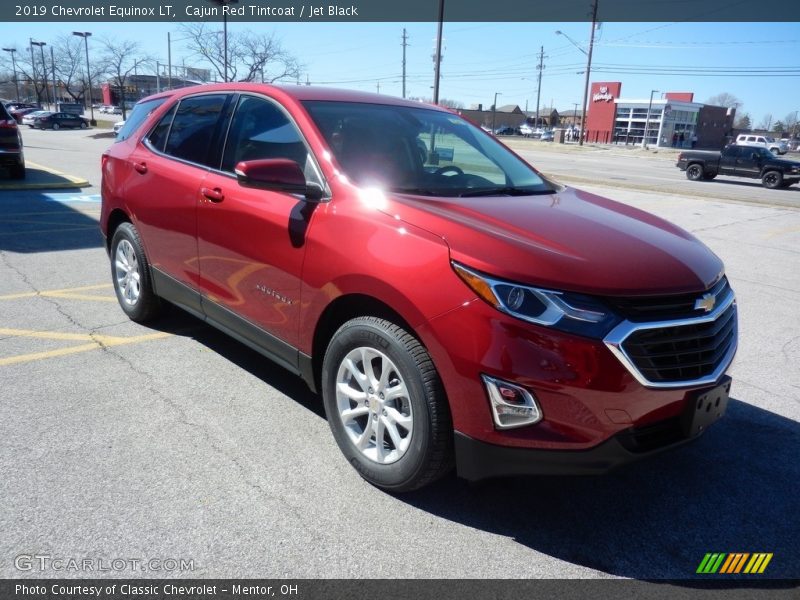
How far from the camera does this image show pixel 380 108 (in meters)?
3.87

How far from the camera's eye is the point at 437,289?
97.5 inches

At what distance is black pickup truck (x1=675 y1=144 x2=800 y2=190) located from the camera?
23266mm

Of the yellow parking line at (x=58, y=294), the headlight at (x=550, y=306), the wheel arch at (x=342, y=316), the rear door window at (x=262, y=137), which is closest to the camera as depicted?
the headlight at (x=550, y=306)

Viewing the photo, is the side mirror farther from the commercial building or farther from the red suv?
the commercial building

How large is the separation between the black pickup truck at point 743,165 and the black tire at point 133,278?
2472cm

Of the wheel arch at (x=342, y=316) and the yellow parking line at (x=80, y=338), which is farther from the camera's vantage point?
the yellow parking line at (x=80, y=338)

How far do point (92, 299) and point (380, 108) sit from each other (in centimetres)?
343

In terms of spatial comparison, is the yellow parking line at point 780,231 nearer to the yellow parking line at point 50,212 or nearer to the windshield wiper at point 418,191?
the windshield wiper at point 418,191

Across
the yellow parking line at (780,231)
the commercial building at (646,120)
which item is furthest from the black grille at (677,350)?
the commercial building at (646,120)

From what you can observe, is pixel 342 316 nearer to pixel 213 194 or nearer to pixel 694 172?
pixel 213 194

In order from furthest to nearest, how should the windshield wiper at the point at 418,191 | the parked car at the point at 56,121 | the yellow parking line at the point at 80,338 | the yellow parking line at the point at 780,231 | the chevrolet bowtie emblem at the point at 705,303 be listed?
the parked car at the point at 56,121 → the yellow parking line at the point at 780,231 → the yellow parking line at the point at 80,338 → the windshield wiper at the point at 418,191 → the chevrolet bowtie emblem at the point at 705,303

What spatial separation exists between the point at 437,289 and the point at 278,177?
1061 mm

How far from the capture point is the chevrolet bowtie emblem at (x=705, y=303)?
2.62 metres

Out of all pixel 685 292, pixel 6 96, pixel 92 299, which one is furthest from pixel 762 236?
pixel 6 96
